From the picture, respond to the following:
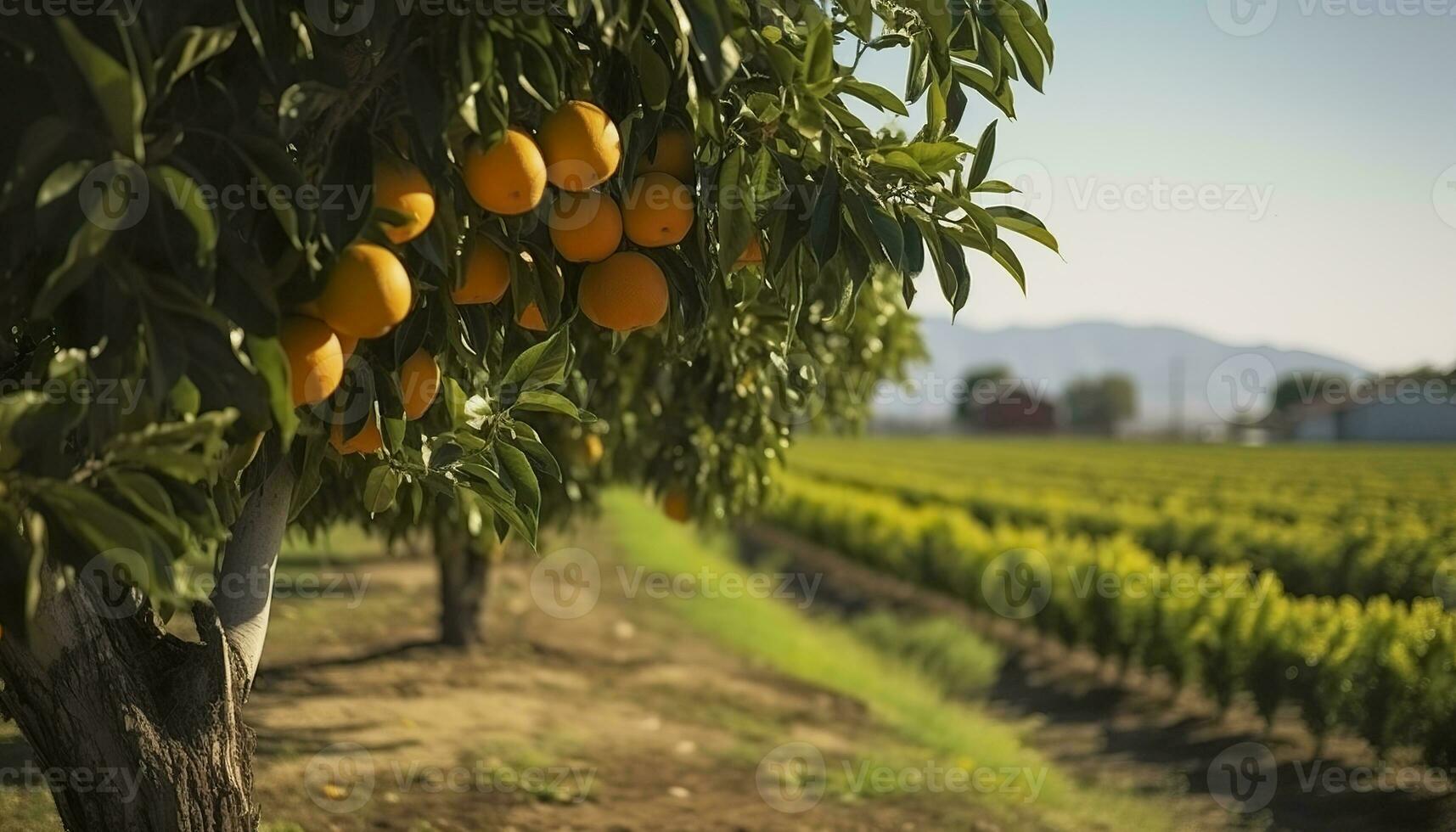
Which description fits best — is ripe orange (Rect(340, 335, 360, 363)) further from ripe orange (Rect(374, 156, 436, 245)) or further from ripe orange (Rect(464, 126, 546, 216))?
ripe orange (Rect(464, 126, 546, 216))

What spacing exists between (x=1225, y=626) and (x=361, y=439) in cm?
678

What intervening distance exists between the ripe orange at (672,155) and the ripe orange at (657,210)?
2 centimetres

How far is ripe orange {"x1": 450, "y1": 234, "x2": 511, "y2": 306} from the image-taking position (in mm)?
1710

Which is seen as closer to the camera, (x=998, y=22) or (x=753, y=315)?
(x=998, y=22)

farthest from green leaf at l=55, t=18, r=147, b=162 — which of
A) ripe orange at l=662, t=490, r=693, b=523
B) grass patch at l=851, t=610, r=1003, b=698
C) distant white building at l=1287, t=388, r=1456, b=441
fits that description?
grass patch at l=851, t=610, r=1003, b=698

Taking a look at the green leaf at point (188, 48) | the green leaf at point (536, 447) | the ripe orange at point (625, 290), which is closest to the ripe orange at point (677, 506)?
the green leaf at point (536, 447)

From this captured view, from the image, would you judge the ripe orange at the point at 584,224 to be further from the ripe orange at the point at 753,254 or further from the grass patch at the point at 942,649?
the grass patch at the point at 942,649

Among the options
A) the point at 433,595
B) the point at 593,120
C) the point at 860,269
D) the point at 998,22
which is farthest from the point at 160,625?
the point at 433,595

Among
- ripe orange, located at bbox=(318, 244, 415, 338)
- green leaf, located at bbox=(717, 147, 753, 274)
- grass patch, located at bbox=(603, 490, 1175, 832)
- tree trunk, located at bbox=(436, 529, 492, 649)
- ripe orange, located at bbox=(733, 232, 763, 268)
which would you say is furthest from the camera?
tree trunk, located at bbox=(436, 529, 492, 649)

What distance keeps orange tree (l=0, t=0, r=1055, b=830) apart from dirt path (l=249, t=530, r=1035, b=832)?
5.69 ft

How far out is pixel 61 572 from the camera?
1362 millimetres

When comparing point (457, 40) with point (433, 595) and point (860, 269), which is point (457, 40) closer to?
point (860, 269)

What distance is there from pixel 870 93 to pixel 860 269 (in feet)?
1.01

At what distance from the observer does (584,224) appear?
1683 mm
